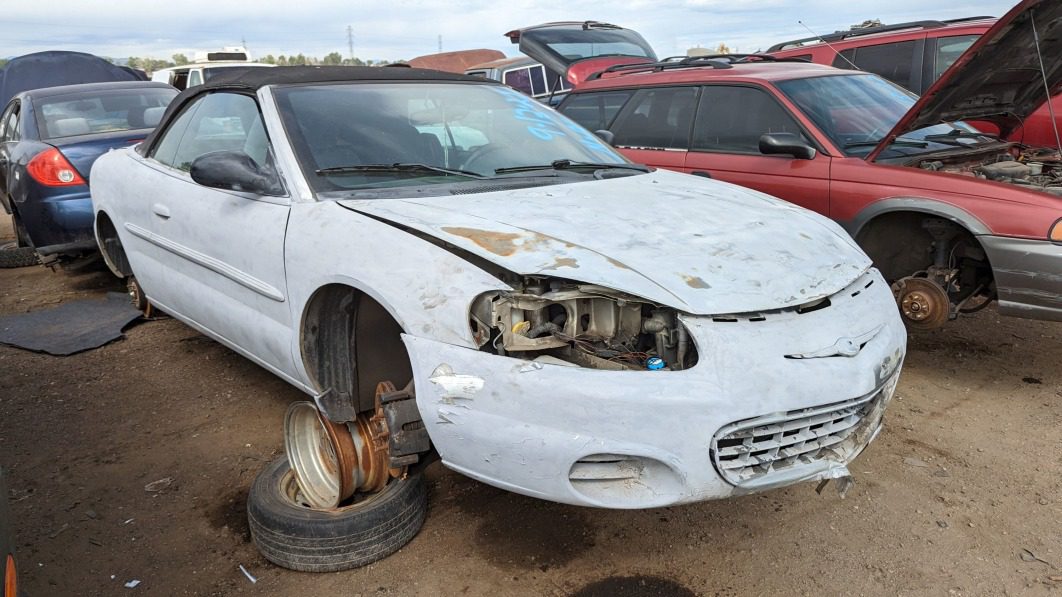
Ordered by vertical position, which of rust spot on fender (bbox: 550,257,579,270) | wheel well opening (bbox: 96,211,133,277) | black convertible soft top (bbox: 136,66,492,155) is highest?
black convertible soft top (bbox: 136,66,492,155)

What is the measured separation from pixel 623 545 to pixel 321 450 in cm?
114

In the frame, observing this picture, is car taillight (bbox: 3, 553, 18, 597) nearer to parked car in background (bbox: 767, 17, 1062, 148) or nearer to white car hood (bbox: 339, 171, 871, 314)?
white car hood (bbox: 339, 171, 871, 314)

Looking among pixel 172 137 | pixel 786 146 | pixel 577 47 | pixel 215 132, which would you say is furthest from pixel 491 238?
pixel 577 47

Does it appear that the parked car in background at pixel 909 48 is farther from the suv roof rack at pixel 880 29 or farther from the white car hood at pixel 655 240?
the white car hood at pixel 655 240

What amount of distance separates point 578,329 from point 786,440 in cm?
66

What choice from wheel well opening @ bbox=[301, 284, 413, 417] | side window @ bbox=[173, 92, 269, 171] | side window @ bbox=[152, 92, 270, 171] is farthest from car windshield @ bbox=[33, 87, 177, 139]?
wheel well opening @ bbox=[301, 284, 413, 417]

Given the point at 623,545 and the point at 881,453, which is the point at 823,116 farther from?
the point at 623,545

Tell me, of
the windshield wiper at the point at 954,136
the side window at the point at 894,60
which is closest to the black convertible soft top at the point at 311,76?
the windshield wiper at the point at 954,136

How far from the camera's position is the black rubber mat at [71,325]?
4.85m

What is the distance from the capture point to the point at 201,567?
265cm

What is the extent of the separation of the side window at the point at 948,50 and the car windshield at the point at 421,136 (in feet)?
15.3

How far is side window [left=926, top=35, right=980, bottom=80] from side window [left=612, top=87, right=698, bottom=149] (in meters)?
2.89

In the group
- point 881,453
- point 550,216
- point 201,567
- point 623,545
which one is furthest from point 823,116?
point 201,567

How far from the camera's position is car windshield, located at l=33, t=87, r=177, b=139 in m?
6.32
